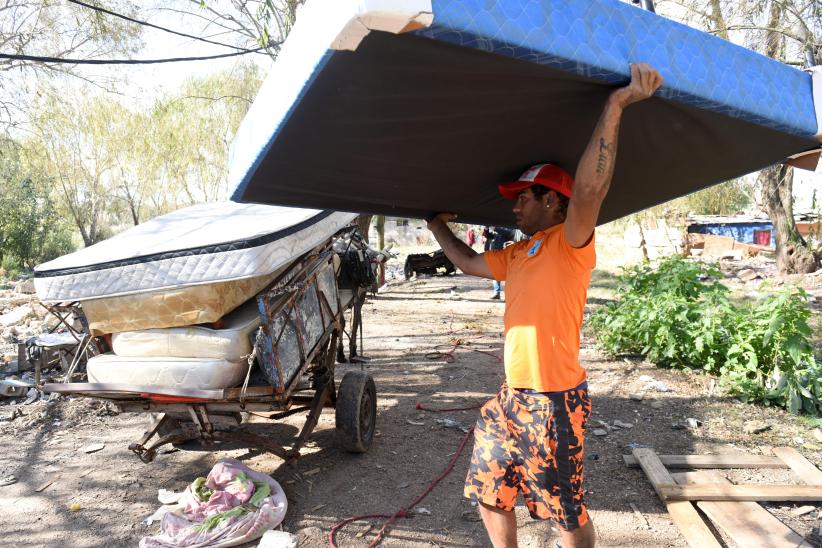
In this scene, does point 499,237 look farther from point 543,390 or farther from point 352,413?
point 543,390

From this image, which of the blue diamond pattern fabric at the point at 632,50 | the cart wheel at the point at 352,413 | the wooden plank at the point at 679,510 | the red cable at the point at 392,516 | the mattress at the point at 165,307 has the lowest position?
the red cable at the point at 392,516

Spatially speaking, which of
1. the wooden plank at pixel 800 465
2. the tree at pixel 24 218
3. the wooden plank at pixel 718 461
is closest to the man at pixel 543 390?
the wooden plank at pixel 718 461

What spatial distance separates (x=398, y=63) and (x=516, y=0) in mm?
352

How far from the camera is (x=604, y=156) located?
1902 millimetres

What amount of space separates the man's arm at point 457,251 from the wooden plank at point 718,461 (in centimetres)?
252

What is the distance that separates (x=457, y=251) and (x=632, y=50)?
159 centimetres

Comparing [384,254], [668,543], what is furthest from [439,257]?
[668,543]

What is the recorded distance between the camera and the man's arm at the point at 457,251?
2934 mm

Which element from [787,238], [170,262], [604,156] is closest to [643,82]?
[604,156]

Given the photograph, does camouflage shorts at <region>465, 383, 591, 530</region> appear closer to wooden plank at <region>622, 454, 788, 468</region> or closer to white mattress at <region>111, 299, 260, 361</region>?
white mattress at <region>111, 299, 260, 361</region>

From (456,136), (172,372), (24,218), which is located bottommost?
(172,372)

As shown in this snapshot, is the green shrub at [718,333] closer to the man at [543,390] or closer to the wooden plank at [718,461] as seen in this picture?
the wooden plank at [718,461]

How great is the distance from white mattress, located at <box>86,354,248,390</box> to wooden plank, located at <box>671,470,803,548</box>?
315 centimetres

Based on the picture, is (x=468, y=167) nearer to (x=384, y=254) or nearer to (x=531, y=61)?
(x=531, y=61)
